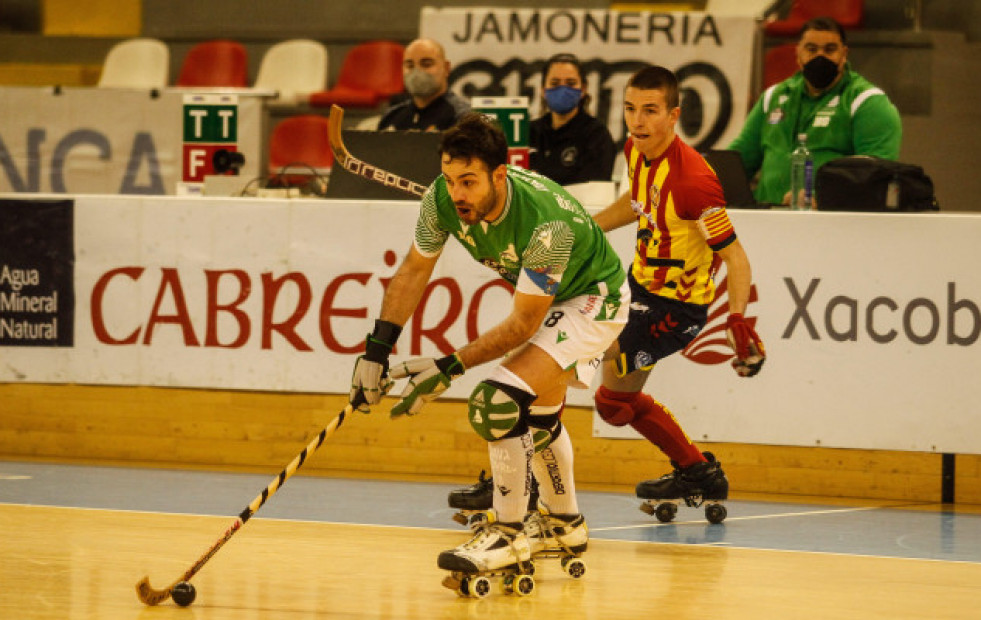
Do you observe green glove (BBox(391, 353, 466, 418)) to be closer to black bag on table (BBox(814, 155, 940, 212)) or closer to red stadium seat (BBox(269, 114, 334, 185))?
black bag on table (BBox(814, 155, 940, 212))

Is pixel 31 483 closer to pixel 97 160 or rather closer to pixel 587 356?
pixel 587 356

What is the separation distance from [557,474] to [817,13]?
307 inches

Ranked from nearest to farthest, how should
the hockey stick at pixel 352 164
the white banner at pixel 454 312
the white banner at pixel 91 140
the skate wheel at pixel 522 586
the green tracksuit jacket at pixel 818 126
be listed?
the skate wheel at pixel 522 586
the hockey stick at pixel 352 164
the white banner at pixel 454 312
the green tracksuit jacket at pixel 818 126
the white banner at pixel 91 140

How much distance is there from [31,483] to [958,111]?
739 centimetres

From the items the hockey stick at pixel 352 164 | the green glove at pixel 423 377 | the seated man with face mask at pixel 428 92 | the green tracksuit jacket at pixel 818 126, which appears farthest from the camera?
the seated man with face mask at pixel 428 92

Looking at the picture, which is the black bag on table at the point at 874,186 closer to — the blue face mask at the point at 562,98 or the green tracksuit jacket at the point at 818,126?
the green tracksuit jacket at the point at 818,126

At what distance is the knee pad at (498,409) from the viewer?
5.65 meters

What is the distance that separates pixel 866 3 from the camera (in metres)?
12.9

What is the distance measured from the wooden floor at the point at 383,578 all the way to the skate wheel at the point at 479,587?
1.5 inches

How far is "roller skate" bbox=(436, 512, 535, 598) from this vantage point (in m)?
5.64

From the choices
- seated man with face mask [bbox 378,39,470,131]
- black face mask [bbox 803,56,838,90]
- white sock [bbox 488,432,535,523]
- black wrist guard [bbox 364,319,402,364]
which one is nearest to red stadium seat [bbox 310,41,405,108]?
seated man with face mask [bbox 378,39,470,131]

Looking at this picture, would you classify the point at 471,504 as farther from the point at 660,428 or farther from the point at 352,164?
the point at 352,164

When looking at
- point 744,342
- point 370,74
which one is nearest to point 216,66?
point 370,74

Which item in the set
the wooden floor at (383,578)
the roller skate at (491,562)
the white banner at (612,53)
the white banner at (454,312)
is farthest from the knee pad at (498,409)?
the white banner at (612,53)
